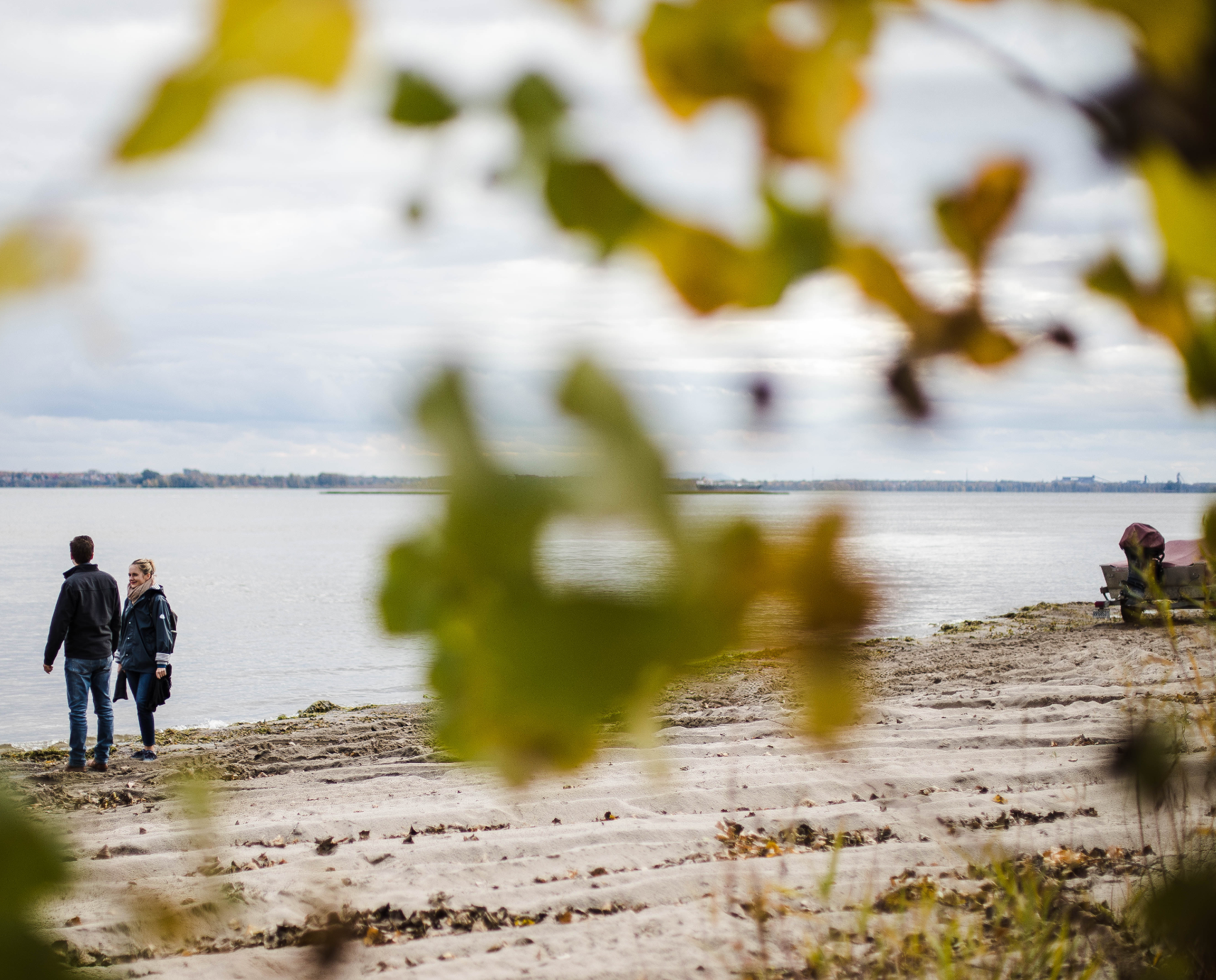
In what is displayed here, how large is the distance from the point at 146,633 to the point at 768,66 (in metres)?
9.22

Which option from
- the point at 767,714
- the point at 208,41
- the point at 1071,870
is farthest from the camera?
the point at 767,714

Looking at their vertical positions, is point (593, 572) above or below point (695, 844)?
above

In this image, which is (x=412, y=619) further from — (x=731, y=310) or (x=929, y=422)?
(x=929, y=422)

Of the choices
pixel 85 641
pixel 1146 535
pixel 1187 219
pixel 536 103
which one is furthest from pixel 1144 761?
pixel 1146 535

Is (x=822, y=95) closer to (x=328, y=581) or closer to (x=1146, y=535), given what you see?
(x=1146, y=535)

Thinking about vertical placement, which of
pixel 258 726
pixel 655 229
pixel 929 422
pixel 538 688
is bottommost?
pixel 258 726

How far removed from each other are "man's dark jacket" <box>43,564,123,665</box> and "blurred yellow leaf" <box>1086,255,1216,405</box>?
348 inches

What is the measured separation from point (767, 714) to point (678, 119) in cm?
893

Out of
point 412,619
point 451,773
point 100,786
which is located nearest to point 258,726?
point 100,786

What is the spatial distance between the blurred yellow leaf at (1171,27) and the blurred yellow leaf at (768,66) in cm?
18

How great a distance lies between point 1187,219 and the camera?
0.53 metres

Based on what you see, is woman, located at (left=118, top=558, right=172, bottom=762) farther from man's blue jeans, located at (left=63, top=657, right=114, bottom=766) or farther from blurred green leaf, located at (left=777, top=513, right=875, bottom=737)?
blurred green leaf, located at (left=777, top=513, right=875, bottom=737)

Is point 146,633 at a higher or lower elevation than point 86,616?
lower

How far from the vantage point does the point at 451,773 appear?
7258 millimetres
